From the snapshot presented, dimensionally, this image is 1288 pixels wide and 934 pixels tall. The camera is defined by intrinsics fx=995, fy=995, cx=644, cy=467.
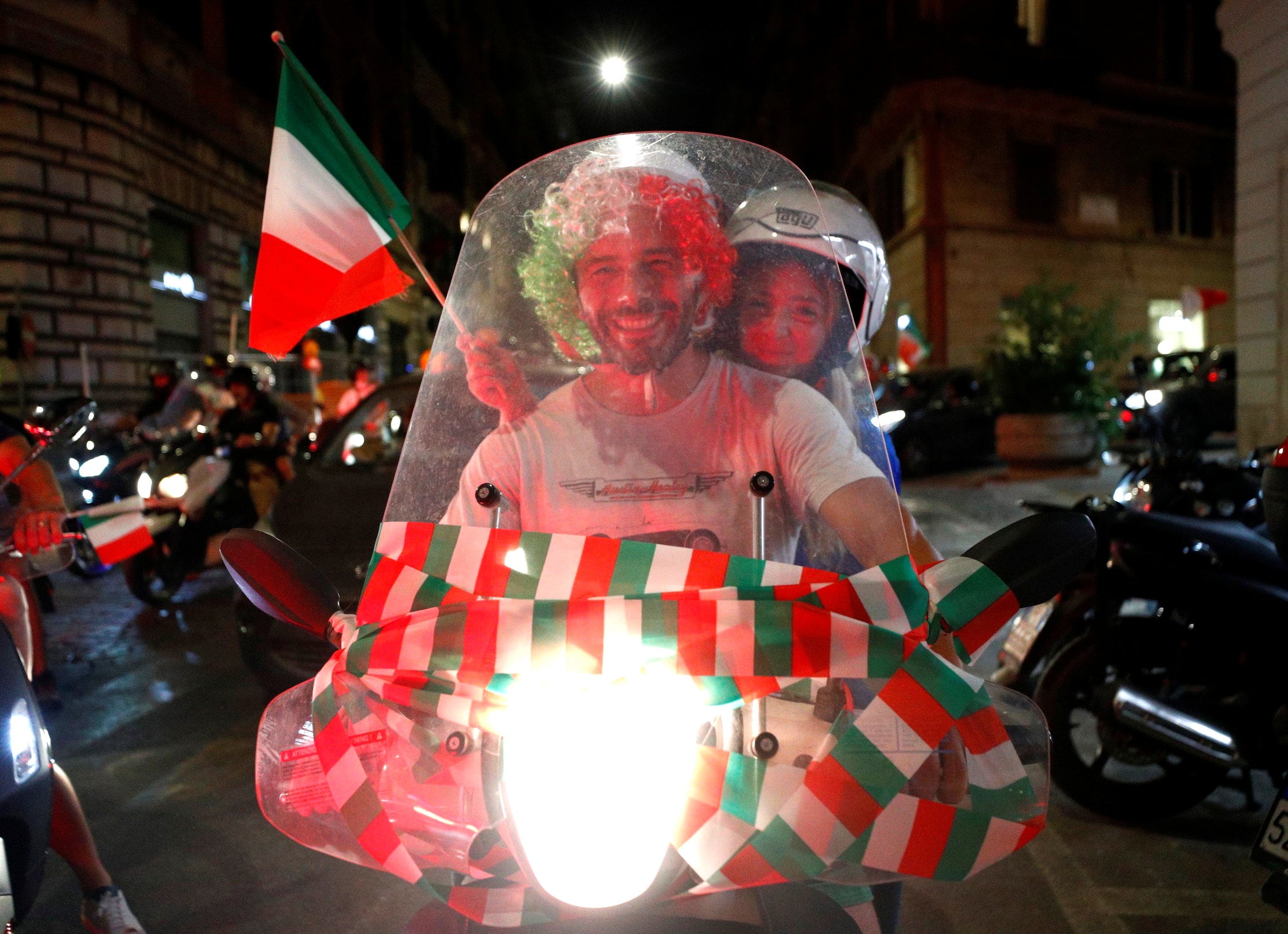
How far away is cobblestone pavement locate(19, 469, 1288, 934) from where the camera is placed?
281cm

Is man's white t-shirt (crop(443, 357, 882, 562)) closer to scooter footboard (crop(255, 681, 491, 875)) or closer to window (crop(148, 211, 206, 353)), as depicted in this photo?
scooter footboard (crop(255, 681, 491, 875))

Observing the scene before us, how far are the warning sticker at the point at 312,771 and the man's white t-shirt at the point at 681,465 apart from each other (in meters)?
0.41

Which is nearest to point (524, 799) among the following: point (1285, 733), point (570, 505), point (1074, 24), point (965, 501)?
point (570, 505)

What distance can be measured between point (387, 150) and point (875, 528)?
29922mm

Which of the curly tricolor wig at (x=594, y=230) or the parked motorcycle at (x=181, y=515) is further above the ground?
the curly tricolor wig at (x=594, y=230)

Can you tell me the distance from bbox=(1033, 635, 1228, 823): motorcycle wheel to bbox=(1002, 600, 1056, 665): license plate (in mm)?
370

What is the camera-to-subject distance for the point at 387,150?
1141 inches

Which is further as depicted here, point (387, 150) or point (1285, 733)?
point (387, 150)

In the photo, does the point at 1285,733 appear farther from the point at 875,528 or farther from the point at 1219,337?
the point at 1219,337

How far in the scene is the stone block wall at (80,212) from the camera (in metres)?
13.4

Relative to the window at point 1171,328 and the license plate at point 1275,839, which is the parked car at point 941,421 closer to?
the license plate at point 1275,839

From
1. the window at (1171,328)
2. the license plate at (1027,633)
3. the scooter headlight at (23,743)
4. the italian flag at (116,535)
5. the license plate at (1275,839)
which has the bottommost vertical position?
the license plate at (1275,839)

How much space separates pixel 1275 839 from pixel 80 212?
15.7 metres

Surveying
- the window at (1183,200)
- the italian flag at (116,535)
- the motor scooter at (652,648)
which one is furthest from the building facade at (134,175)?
the window at (1183,200)
